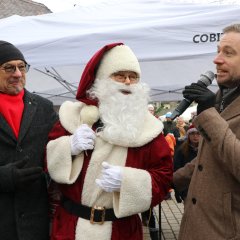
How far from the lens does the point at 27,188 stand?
2.54m

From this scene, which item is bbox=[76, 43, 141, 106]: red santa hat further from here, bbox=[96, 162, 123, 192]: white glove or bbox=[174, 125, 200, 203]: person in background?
bbox=[174, 125, 200, 203]: person in background

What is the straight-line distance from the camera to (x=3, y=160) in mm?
2449

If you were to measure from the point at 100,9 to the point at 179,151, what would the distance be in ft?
6.43

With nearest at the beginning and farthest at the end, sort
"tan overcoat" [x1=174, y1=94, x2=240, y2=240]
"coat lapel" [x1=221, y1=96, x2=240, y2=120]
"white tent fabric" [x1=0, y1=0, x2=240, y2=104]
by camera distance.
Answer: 1. "tan overcoat" [x1=174, y1=94, x2=240, y2=240]
2. "coat lapel" [x1=221, y1=96, x2=240, y2=120]
3. "white tent fabric" [x1=0, y1=0, x2=240, y2=104]

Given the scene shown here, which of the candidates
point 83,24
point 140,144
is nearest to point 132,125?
point 140,144

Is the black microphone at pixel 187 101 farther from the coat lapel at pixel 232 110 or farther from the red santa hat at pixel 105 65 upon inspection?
the red santa hat at pixel 105 65

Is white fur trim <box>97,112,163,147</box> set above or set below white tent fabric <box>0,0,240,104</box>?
below

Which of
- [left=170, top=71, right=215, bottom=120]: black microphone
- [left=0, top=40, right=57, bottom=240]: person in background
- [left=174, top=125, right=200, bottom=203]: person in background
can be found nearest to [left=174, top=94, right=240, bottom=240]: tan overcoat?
[left=170, top=71, right=215, bottom=120]: black microphone

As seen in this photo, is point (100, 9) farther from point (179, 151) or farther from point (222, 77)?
point (222, 77)

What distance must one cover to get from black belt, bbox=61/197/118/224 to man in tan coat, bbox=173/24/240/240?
0.48m

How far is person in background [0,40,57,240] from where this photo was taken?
8.06ft

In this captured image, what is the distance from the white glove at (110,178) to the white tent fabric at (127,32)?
150 centimetres

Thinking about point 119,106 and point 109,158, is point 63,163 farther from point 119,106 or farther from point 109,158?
point 119,106

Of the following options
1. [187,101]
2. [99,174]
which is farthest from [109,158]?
[187,101]
